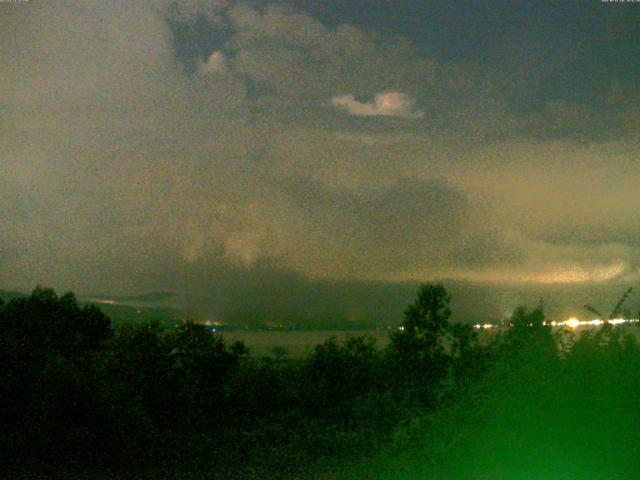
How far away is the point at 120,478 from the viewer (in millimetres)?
12227

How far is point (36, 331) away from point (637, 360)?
14487 mm

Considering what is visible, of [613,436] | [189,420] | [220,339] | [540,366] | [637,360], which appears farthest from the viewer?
[220,339]

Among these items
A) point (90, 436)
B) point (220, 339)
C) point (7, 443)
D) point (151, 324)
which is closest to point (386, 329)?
point (220, 339)

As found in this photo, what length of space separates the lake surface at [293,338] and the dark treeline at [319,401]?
0.39m

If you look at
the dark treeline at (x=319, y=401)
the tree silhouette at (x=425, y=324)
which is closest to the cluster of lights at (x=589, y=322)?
the dark treeline at (x=319, y=401)

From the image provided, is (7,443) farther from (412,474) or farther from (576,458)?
(576,458)

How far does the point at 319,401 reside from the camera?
57.9 feet

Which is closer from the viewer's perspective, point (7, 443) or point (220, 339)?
point (7, 443)

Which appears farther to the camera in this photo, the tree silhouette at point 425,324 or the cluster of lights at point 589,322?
the tree silhouette at point 425,324

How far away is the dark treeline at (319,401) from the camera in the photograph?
8734 millimetres

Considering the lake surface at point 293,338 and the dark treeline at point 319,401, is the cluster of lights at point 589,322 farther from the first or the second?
the lake surface at point 293,338

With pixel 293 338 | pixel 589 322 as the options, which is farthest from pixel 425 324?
pixel 293 338

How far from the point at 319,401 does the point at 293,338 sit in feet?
31.1

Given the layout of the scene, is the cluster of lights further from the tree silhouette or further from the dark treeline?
the tree silhouette
